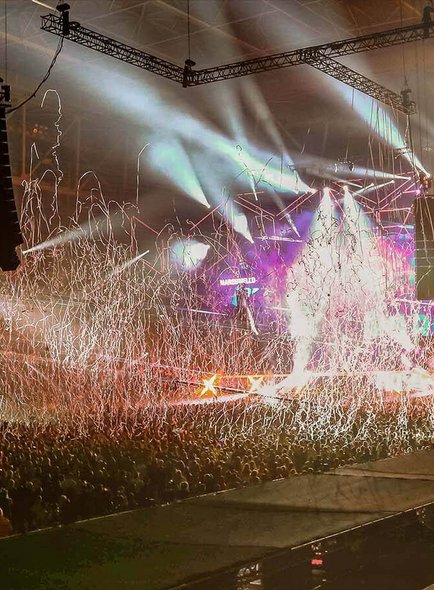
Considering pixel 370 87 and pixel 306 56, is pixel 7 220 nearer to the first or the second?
pixel 306 56

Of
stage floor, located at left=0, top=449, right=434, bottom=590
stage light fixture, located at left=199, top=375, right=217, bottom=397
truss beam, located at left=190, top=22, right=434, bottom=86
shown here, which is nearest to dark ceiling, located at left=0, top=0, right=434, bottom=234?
truss beam, located at left=190, top=22, right=434, bottom=86

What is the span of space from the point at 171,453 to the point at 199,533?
6.89 feet

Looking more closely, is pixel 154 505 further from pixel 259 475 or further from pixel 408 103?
pixel 408 103

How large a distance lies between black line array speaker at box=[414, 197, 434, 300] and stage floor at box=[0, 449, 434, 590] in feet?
6.86

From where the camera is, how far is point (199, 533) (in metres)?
5.25

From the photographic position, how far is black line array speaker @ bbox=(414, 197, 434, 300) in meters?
8.29

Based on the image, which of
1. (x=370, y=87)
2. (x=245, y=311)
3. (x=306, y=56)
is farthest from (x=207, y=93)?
(x=245, y=311)

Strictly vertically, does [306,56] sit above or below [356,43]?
below

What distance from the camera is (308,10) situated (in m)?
12.6

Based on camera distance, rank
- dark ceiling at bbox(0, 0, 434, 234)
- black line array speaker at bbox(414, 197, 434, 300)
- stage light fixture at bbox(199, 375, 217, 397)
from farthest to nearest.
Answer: dark ceiling at bbox(0, 0, 434, 234) < stage light fixture at bbox(199, 375, 217, 397) < black line array speaker at bbox(414, 197, 434, 300)

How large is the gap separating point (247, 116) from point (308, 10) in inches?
239

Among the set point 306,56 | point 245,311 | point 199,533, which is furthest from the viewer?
point 245,311

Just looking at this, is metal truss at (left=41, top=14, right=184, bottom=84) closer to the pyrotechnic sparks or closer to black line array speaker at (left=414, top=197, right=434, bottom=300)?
the pyrotechnic sparks

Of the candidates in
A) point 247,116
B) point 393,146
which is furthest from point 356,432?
point 393,146
